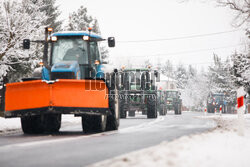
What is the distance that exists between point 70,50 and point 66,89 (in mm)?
2105

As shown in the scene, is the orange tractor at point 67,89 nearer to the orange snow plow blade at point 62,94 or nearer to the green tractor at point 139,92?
the orange snow plow blade at point 62,94

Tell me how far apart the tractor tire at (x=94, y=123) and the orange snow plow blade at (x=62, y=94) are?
2.92 feet

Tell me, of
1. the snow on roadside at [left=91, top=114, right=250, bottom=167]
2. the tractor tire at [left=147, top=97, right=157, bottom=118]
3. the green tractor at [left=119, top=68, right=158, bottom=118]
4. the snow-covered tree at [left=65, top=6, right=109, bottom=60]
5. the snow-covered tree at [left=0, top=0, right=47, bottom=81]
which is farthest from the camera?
the snow-covered tree at [left=65, top=6, right=109, bottom=60]

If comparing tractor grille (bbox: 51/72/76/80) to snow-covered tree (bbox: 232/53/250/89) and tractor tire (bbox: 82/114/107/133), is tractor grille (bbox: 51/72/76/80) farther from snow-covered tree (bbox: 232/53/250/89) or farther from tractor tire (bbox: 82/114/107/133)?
snow-covered tree (bbox: 232/53/250/89)

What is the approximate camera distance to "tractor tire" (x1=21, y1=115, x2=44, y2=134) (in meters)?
13.0

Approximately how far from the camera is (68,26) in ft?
182

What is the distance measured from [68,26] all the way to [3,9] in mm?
28538

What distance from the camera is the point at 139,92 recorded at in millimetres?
27266

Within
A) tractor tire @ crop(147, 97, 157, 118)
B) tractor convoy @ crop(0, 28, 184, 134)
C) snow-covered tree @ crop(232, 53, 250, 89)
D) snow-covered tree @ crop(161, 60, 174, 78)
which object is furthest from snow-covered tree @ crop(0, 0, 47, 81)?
snow-covered tree @ crop(161, 60, 174, 78)

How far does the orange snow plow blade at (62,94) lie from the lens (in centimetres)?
1177

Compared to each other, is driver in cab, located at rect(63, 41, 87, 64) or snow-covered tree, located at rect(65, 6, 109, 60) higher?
snow-covered tree, located at rect(65, 6, 109, 60)

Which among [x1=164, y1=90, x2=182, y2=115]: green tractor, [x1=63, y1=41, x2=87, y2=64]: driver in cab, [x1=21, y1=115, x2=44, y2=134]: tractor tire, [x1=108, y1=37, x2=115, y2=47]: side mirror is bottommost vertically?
[x1=164, y1=90, x2=182, y2=115]: green tractor

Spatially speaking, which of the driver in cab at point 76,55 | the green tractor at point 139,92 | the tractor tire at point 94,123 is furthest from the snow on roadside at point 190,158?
the green tractor at point 139,92

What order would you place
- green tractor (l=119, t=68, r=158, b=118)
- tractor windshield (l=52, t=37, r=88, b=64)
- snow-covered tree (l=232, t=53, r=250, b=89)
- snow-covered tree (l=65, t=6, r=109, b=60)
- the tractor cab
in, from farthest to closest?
snow-covered tree (l=65, t=6, r=109, b=60), snow-covered tree (l=232, t=53, r=250, b=89), green tractor (l=119, t=68, r=158, b=118), tractor windshield (l=52, t=37, r=88, b=64), the tractor cab
